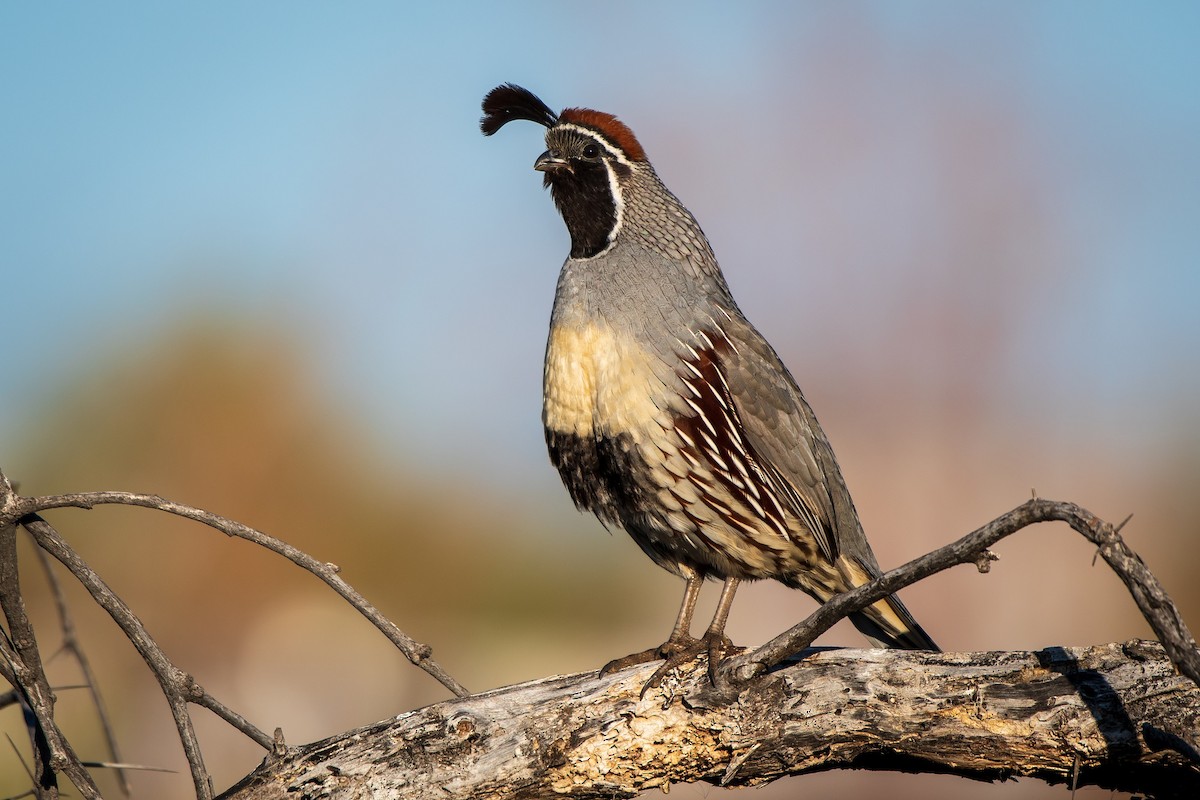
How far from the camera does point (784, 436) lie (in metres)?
4.44

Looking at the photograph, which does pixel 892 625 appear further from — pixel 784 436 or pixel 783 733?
pixel 783 733

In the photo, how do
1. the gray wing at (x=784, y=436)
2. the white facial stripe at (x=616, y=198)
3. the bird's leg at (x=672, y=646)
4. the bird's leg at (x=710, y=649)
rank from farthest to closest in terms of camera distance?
the white facial stripe at (x=616, y=198) < the gray wing at (x=784, y=436) < the bird's leg at (x=672, y=646) < the bird's leg at (x=710, y=649)

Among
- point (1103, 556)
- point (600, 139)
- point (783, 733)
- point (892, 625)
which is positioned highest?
point (600, 139)

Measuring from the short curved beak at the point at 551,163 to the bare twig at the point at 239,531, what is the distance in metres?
2.35

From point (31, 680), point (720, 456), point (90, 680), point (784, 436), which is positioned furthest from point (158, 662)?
point (784, 436)

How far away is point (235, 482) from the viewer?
1277cm

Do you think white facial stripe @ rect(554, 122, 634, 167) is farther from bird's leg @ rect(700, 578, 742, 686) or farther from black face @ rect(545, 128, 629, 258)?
bird's leg @ rect(700, 578, 742, 686)

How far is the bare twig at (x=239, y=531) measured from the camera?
2.65 metres

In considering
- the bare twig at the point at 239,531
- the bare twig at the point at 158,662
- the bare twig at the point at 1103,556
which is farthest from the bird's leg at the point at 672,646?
the bare twig at the point at 158,662

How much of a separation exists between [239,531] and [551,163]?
8.14ft

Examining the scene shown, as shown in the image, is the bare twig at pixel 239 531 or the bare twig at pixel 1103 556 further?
the bare twig at pixel 239 531

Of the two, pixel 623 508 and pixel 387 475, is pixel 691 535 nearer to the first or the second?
pixel 623 508

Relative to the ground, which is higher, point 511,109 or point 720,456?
point 511,109

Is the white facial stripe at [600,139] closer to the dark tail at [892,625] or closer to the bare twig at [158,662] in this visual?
the dark tail at [892,625]
